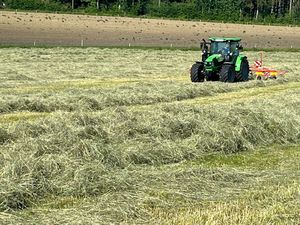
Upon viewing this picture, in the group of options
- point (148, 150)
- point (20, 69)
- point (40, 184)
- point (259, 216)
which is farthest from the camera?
point (20, 69)

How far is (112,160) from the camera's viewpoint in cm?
964

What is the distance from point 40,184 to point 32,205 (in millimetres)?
475

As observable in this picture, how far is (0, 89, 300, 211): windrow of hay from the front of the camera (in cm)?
818

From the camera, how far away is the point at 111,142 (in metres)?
10.8

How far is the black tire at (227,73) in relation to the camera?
22438 millimetres

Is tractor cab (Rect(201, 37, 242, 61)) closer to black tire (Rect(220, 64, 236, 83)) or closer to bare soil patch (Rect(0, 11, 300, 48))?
black tire (Rect(220, 64, 236, 83))

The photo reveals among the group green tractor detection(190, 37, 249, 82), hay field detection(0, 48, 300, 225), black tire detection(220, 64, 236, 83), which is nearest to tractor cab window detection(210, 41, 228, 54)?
green tractor detection(190, 37, 249, 82)

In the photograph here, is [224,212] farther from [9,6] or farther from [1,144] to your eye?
[9,6]

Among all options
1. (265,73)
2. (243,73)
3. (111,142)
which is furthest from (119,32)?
(111,142)

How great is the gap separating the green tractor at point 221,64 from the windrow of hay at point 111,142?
7662 millimetres

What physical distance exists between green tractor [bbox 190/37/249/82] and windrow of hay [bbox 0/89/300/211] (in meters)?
7.66

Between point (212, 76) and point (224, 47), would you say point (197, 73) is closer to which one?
point (212, 76)

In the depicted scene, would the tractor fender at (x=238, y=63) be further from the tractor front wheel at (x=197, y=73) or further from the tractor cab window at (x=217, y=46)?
the tractor front wheel at (x=197, y=73)

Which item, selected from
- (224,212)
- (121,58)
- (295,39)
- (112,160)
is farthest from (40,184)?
(295,39)
